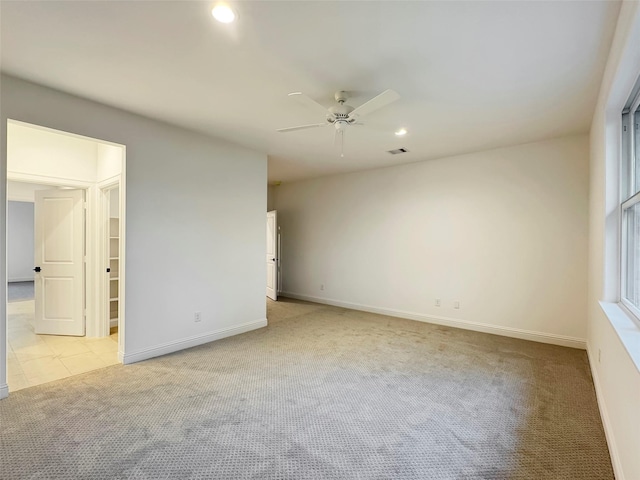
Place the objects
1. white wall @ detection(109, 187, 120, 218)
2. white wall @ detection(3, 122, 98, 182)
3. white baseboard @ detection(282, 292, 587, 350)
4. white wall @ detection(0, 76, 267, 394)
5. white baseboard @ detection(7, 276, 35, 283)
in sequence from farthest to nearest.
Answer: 1. white baseboard @ detection(7, 276, 35, 283)
2. white wall @ detection(109, 187, 120, 218)
3. white baseboard @ detection(282, 292, 587, 350)
4. white wall @ detection(3, 122, 98, 182)
5. white wall @ detection(0, 76, 267, 394)

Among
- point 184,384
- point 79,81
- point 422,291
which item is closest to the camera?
point 79,81

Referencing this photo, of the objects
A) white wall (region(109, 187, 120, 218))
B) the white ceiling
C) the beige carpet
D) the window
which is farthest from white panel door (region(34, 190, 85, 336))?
the window

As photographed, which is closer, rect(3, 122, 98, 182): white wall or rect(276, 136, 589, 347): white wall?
rect(3, 122, 98, 182): white wall

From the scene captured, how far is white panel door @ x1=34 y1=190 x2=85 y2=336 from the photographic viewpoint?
4215mm

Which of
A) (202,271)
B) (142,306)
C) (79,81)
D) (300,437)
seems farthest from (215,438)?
(79,81)

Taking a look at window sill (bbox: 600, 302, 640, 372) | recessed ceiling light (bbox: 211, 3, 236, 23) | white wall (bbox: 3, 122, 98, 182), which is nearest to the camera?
window sill (bbox: 600, 302, 640, 372)

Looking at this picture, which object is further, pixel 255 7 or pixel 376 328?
pixel 376 328

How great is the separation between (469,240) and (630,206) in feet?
8.37

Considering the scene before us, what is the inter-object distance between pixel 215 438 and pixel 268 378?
93 cm

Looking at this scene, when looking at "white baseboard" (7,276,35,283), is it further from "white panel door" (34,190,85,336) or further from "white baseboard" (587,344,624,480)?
"white baseboard" (587,344,624,480)

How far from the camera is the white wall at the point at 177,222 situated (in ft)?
9.56

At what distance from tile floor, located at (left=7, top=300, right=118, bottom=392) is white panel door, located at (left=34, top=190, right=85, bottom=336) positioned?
252 mm

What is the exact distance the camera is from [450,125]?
355 cm

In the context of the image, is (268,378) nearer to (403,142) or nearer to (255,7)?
(255,7)
